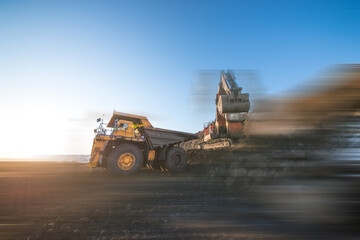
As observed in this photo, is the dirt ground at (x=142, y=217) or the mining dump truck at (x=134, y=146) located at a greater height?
the mining dump truck at (x=134, y=146)

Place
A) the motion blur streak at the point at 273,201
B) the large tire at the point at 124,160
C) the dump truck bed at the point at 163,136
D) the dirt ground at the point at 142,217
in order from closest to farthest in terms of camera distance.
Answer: the motion blur streak at the point at 273,201 < the dirt ground at the point at 142,217 < the large tire at the point at 124,160 < the dump truck bed at the point at 163,136

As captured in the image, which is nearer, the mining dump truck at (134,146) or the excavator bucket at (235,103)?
the mining dump truck at (134,146)

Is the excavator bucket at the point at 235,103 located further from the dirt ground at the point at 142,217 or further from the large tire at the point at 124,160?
the dirt ground at the point at 142,217

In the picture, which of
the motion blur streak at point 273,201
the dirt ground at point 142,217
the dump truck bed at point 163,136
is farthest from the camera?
the dump truck bed at point 163,136

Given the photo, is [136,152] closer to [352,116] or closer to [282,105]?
[282,105]

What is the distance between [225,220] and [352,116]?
1456mm

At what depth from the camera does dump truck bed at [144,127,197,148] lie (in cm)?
612

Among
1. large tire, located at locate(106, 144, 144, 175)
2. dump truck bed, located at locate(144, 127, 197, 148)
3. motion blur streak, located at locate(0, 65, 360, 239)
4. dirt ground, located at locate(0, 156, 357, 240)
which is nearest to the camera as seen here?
motion blur streak, located at locate(0, 65, 360, 239)

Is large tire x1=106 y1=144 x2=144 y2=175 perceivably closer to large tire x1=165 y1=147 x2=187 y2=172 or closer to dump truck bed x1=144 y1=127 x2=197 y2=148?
dump truck bed x1=144 y1=127 x2=197 y2=148

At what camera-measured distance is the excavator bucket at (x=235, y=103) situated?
618 centimetres

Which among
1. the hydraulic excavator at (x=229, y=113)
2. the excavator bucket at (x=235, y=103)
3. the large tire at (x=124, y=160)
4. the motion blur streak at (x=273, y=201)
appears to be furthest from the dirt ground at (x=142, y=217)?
the excavator bucket at (x=235, y=103)

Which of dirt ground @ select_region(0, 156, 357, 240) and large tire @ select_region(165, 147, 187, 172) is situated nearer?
dirt ground @ select_region(0, 156, 357, 240)

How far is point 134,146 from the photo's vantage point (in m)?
5.52

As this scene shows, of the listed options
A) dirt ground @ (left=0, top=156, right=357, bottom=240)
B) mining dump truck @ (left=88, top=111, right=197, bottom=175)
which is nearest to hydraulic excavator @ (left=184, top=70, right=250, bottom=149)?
mining dump truck @ (left=88, top=111, right=197, bottom=175)
